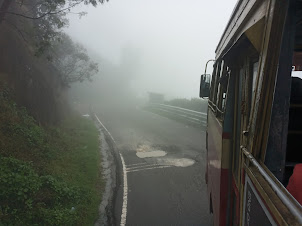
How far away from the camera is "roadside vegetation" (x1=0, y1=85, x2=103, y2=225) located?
504 cm

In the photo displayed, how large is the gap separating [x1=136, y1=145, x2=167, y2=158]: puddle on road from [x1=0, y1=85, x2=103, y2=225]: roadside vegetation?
1.75 meters

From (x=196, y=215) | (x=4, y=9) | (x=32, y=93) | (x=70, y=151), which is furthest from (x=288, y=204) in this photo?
(x=32, y=93)

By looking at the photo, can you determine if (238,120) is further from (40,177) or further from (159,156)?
(159,156)

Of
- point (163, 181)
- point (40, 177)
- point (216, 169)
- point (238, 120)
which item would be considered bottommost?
point (163, 181)

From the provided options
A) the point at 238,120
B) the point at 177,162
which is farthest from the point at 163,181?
the point at 238,120

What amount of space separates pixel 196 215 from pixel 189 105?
1713 centimetres

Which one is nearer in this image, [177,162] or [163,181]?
[163,181]

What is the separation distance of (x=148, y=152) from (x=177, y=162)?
71.7 inches

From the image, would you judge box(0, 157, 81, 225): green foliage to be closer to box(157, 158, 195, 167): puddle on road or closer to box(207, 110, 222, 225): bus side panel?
box(207, 110, 222, 225): bus side panel

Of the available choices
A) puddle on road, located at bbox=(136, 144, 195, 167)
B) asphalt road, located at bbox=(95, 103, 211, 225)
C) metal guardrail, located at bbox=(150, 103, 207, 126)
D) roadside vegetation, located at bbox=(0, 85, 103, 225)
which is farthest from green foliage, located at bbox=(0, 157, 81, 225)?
metal guardrail, located at bbox=(150, 103, 207, 126)

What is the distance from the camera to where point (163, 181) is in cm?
759

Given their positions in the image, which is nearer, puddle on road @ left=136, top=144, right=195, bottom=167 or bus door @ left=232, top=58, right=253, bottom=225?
bus door @ left=232, top=58, right=253, bottom=225

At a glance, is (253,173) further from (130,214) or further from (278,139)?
(130,214)

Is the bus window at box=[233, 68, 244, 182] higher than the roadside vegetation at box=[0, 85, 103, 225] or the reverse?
higher
